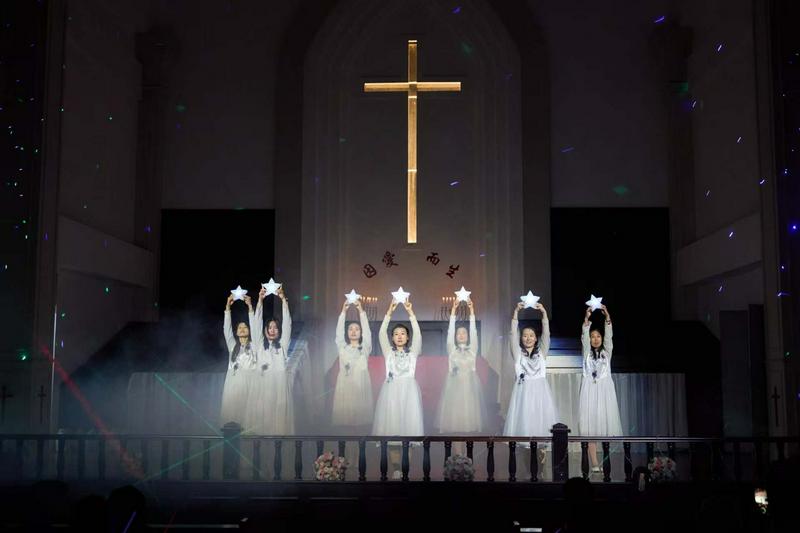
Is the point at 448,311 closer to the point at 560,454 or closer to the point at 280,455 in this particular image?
the point at 560,454

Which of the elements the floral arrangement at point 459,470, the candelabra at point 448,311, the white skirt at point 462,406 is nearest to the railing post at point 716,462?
the white skirt at point 462,406

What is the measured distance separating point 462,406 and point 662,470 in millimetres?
2688

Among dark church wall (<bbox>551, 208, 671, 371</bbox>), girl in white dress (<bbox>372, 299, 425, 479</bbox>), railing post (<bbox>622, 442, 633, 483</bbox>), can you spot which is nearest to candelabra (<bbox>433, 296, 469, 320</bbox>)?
dark church wall (<bbox>551, 208, 671, 371</bbox>)

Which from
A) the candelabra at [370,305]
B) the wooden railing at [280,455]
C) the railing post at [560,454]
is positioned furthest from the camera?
the candelabra at [370,305]

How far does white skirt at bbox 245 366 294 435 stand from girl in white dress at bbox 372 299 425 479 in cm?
96

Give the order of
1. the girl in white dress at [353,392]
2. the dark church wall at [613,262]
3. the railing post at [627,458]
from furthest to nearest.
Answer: the dark church wall at [613,262] → the girl in white dress at [353,392] → the railing post at [627,458]

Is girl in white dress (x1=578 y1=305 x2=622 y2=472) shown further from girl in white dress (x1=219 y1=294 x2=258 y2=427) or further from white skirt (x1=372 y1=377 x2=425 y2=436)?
girl in white dress (x1=219 y1=294 x2=258 y2=427)

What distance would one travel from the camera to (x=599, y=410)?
8.29 metres

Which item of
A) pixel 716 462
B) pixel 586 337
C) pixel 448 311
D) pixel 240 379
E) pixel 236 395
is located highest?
pixel 448 311

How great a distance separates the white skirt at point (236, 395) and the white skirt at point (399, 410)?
1357 mm

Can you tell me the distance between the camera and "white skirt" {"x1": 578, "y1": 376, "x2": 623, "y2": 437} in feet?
27.1

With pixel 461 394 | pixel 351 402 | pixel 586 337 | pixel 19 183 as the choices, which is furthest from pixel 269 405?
pixel 19 183

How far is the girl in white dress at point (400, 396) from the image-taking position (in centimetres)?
824

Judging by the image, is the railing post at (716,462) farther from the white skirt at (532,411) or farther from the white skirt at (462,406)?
the white skirt at (462,406)
